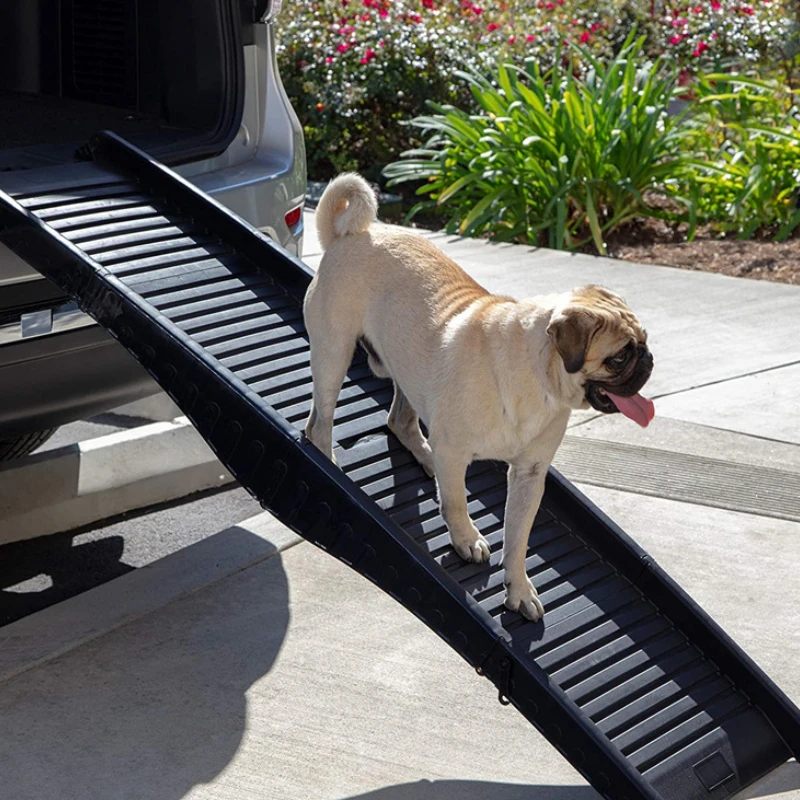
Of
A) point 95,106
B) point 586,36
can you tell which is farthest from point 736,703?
point 586,36

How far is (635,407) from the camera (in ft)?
10.1

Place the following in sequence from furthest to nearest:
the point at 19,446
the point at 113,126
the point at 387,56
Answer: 1. the point at 387,56
2. the point at 113,126
3. the point at 19,446

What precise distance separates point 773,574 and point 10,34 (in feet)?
13.0

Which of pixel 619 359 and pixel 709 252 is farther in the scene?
pixel 709 252

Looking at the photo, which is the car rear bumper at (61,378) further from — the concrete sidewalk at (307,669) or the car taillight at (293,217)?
the car taillight at (293,217)

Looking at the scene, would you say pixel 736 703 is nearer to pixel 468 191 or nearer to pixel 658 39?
pixel 468 191

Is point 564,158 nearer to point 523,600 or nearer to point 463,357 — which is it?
point 463,357

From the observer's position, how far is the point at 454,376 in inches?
126

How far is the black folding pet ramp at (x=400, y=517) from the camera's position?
3.06 m

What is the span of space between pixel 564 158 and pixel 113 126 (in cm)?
483

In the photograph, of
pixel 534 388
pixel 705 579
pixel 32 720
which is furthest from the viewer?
pixel 705 579

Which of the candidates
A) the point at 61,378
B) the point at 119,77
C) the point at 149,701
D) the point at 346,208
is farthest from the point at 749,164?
the point at 149,701

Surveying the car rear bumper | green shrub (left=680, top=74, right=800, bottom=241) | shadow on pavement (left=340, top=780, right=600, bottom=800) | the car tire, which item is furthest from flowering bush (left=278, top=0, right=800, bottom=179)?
shadow on pavement (left=340, top=780, right=600, bottom=800)

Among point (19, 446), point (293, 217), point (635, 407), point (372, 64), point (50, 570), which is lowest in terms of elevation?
point (50, 570)
